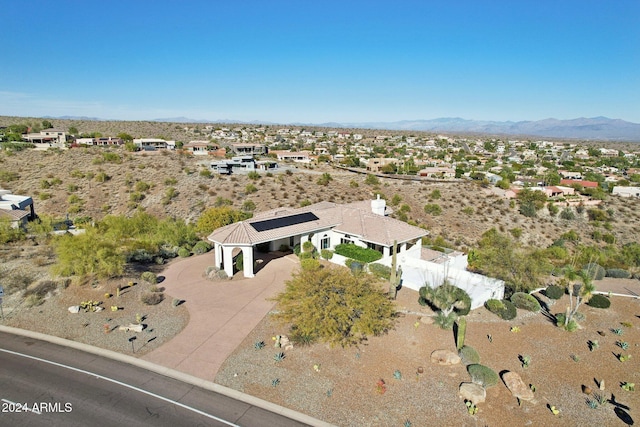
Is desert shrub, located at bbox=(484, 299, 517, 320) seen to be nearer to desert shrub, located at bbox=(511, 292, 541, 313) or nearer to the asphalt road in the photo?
desert shrub, located at bbox=(511, 292, 541, 313)

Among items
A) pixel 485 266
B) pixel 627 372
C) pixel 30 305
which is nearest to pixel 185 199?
pixel 30 305

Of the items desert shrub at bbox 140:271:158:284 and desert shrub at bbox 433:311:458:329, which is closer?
desert shrub at bbox 433:311:458:329

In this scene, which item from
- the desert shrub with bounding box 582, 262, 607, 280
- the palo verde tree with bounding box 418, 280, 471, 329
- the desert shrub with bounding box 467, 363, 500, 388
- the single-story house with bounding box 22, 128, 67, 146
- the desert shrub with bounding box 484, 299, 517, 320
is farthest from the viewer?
the single-story house with bounding box 22, 128, 67, 146

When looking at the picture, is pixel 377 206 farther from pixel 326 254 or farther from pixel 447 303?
pixel 447 303

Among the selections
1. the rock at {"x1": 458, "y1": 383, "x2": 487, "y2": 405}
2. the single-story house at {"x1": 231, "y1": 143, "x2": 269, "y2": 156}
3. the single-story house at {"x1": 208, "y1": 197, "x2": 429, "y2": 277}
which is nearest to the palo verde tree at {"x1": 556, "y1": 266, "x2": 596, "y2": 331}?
the rock at {"x1": 458, "y1": 383, "x2": 487, "y2": 405}

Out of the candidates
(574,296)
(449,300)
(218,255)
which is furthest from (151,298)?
(574,296)

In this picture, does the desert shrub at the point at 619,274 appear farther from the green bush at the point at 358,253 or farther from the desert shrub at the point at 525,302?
the green bush at the point at 358,253

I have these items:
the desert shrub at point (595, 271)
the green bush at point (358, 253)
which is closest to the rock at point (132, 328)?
the green bush at point (358, 253)
